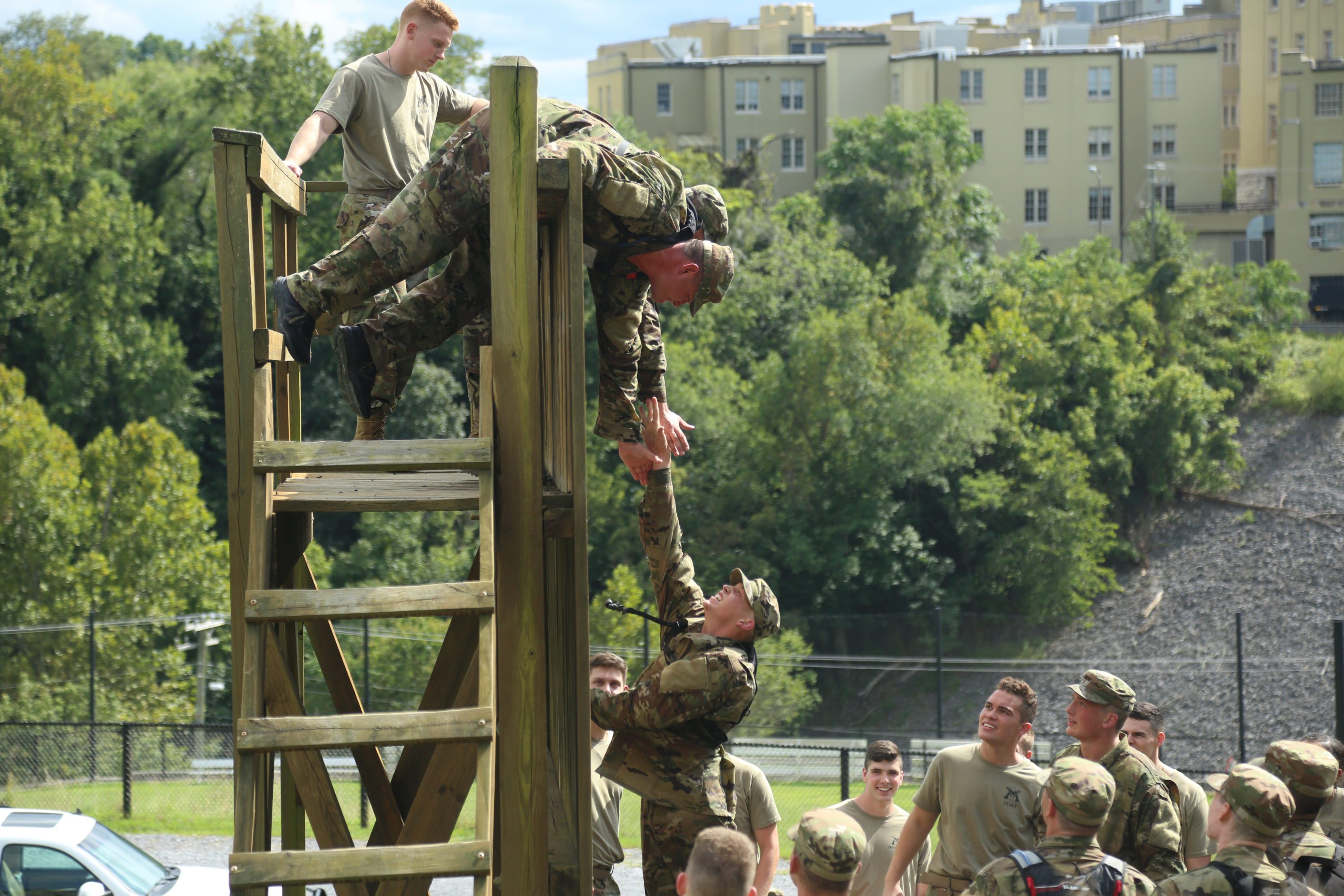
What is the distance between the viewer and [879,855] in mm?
6398

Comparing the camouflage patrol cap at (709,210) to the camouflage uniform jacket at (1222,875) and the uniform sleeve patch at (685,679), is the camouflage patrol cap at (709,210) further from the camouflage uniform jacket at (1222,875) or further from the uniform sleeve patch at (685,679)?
the camouflage uniform jacket at (1222,875)

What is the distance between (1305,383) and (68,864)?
49739mm

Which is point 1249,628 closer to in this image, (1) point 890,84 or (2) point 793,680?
(2) point 793,680

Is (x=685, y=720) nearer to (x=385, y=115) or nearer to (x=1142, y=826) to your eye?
(x=1142, y=826)

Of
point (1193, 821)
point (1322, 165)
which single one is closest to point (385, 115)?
point (1193, 821)

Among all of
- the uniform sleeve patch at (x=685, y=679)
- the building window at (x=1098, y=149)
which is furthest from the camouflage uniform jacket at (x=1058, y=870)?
the building window at (x=1098, y=149)

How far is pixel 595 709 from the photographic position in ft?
16.1

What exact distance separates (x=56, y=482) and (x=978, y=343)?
95.0 feet

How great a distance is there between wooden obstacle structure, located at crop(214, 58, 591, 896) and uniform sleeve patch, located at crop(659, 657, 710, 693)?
1.16ft

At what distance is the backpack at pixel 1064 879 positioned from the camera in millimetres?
4184

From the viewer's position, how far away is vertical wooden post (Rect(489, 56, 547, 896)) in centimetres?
416

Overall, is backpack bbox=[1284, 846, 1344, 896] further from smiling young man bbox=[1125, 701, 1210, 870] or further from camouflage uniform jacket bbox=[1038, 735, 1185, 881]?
smiling young man bbox=[1125, 701, 1210, 870]

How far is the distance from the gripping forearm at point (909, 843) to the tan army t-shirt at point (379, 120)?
10.1ft

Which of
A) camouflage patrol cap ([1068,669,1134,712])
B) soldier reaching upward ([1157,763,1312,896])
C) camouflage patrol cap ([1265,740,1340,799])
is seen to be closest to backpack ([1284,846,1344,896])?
camouflage patrol cap ([1265,740,1340,799])
